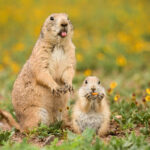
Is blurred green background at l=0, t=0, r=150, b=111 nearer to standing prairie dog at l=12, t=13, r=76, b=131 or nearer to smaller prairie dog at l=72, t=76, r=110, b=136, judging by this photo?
standing prairie dog at l=12, t=13, r=76, b=131

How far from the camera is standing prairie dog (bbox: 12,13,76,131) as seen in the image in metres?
6.02

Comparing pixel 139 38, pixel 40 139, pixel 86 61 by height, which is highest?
pixel 139 38

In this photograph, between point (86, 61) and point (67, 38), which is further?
point (86, 61)

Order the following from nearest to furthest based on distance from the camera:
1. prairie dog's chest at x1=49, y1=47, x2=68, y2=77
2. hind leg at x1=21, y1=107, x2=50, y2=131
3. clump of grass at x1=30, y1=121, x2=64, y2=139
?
1. clump of grass at x1=30, y1=121, x2=64, y2=139
2. hind leg at x1=21, y1=107, x2=50, y2=131
3. prairie dog's chest at x1=49, y1=47, x2=68, y2=77

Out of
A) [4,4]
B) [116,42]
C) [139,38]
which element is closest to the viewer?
[116,42]

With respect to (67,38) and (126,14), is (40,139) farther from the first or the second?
(126,14)

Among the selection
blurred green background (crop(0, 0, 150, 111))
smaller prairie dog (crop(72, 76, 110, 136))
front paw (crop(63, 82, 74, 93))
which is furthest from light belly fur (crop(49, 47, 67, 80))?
blurred green background (crop(0, 0, 150, 111))

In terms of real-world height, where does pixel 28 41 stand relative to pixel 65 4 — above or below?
below

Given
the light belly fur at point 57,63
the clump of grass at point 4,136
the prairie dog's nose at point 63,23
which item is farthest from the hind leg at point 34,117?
the prairie dog's nose at point 63,23

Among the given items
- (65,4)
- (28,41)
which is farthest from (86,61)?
(65,4)

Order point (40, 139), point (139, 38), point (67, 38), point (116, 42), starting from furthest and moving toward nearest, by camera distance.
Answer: point (139, 38) → point (116, 42) → point (67, 38) → point (40, 139)

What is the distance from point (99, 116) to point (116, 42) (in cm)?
746

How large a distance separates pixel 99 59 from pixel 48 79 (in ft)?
17.2

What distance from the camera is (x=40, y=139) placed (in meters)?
5.34
